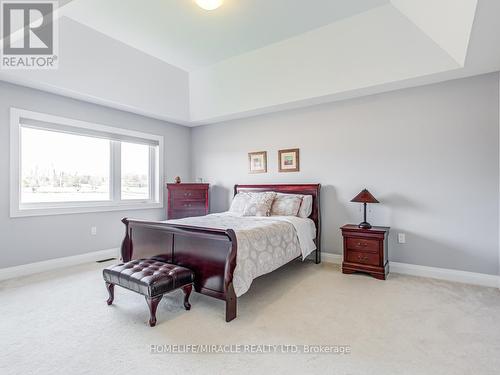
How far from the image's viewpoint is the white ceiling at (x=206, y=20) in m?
3.06

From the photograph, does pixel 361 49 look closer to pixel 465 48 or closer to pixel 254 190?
pixel 465 48

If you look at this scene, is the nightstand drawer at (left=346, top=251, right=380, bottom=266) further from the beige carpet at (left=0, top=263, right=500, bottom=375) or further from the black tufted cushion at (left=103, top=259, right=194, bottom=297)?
the black tufted cushion at (left=103, top=259, right=194, bottom=297)

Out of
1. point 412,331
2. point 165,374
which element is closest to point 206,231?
point 165,374

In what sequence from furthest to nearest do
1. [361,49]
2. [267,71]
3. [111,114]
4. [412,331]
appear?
[111,114] < [267,71] < [361,49] < [412,331]

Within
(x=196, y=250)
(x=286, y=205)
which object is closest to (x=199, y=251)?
(x=196, y=250)

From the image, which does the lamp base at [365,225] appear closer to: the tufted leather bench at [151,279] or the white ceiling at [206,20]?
the tufted leather bench at [151,279]

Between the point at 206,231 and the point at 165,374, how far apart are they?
1.13 m

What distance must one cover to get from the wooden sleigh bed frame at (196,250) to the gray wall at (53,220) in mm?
1353

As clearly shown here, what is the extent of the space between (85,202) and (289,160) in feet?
10.9

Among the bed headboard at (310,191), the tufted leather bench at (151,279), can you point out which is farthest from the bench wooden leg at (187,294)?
the bed headboard at (310,191)

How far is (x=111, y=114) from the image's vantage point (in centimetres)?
453

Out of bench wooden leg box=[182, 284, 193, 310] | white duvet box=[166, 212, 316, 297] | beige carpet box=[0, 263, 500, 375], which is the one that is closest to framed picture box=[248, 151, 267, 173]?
white duvet box=[166, 212, 316, 297]

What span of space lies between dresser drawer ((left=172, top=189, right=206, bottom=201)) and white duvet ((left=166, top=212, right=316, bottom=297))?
1875 millimetres

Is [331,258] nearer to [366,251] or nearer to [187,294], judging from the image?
[366,251]
